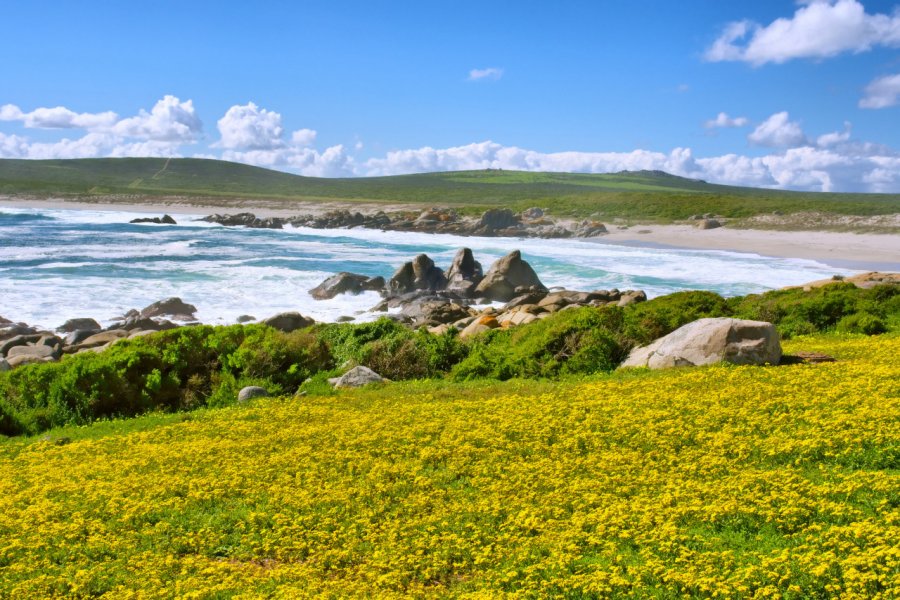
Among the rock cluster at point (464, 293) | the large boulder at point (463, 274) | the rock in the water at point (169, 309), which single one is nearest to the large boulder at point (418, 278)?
the rock cluster at point (464, 293)

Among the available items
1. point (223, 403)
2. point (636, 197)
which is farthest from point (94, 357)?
point (636, 197)

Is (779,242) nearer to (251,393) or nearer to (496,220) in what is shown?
(496,220)

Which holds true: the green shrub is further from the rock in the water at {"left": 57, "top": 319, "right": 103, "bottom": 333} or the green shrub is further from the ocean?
the rock in the water at {"left": 57, "top": 319, "right": 103, "bottom": 333}

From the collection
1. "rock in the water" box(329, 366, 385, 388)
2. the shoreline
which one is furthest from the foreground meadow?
the shoreline

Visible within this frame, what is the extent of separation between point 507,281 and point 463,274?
4.45 metres

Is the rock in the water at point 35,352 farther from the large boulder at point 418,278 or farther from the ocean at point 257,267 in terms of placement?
the large boulder at point 418,278

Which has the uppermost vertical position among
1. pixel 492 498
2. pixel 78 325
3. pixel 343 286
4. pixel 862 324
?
pixel 862 324

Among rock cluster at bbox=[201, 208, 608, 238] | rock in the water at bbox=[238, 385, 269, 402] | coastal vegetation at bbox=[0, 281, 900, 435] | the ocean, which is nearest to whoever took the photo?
coastal vegetation at bbox=[0, 281, 900, 435]

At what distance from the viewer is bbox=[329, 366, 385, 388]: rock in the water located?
2209 centimetres

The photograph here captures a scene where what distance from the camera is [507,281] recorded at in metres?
49.8

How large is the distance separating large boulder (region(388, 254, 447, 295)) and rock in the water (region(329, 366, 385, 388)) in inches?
1115

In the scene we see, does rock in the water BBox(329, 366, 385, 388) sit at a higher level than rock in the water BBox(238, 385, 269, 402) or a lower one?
higher

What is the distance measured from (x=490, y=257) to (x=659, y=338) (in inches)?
2095

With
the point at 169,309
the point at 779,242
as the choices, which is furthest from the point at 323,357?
the point at 779,242
